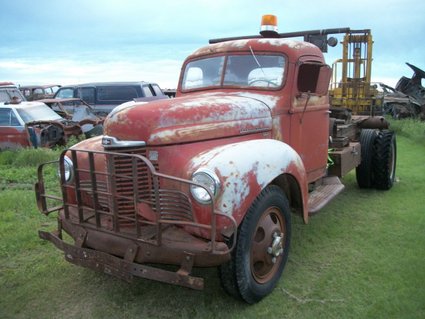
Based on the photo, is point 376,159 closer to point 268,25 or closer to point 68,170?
point 268,25

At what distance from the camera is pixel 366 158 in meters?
6.40

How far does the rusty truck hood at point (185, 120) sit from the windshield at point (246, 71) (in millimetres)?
458

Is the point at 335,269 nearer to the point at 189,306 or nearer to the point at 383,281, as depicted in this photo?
the point at 383,281

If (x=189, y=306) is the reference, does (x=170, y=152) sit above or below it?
above

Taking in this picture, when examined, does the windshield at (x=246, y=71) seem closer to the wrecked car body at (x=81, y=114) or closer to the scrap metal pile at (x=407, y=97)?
the wrecked car body at (x=81, y=114)

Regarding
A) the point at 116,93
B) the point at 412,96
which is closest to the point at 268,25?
the point at 116,93

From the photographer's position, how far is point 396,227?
16.0 feet

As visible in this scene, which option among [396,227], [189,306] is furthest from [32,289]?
[396,227]

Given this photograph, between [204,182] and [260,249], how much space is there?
0.80 metres

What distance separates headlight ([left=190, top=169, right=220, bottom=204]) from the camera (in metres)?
2.79

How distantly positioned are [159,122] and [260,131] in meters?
1.09

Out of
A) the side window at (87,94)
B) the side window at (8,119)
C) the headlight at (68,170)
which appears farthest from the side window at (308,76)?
the side window at (87,94)

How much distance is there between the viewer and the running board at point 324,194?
13.5ft

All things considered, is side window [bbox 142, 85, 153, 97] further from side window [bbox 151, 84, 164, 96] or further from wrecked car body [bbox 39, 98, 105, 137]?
wrecked car body [bbox 39, 98, 105, 137]
